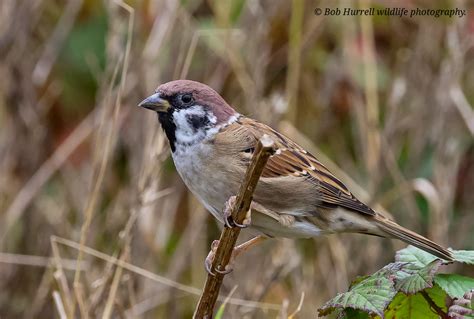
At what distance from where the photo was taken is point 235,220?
138 cm

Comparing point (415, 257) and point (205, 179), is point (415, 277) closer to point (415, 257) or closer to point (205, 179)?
point (415, 257)

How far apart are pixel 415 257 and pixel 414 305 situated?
86mm

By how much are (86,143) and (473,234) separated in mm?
1539

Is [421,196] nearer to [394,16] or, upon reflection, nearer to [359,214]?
[394,16]

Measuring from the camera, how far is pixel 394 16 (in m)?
3.32

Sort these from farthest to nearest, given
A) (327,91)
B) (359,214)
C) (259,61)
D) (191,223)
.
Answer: (327,91), (191,223), (259,61), (359,214)

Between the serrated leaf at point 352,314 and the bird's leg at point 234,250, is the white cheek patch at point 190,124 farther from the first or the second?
the serrated leaf at point 352,314

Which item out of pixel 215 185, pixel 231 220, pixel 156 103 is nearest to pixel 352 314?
pixel 231 220

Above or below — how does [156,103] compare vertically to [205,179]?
above

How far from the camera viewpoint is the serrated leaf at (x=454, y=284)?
1.16m

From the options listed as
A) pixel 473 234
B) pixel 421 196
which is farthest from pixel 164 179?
pixel 473 234

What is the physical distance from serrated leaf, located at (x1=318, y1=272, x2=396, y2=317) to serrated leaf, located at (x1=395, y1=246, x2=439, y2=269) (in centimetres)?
8

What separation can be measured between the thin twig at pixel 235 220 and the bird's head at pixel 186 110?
54cm

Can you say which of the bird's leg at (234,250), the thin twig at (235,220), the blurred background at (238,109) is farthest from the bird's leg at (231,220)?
the blurred background at (238,109)
